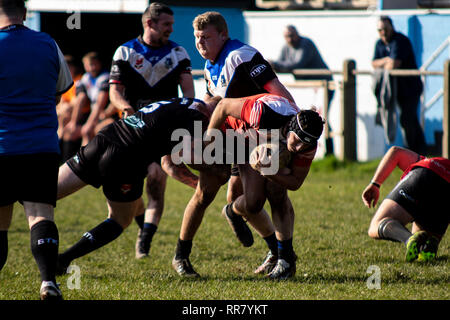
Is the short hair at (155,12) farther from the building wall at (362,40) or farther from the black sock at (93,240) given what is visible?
the building wall at (362,40)

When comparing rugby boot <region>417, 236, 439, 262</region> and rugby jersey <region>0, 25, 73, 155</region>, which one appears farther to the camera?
rugby boot <region>417, 236, 439, 262</region>

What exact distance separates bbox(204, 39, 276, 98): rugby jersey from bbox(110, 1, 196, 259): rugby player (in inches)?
49.3

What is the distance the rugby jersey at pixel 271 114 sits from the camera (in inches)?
217

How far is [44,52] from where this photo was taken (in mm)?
5098

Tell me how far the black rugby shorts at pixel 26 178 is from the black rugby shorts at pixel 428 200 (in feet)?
10.2

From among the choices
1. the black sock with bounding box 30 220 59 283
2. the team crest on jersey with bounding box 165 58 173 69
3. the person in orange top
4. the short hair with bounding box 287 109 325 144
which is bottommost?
the person in orange top

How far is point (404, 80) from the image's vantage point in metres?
12.0

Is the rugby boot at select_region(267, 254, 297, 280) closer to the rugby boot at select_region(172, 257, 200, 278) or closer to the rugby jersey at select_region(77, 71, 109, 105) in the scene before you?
the rugby boot at select_region(172, 257, 200, 278)

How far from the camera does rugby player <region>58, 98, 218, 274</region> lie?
19.3ft

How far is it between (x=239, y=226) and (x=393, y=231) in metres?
1.35

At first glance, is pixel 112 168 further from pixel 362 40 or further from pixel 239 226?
pixel 362 40

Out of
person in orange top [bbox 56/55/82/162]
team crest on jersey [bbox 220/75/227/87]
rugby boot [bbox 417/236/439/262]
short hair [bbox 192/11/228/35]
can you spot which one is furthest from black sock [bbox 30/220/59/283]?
person in orange top [bbox 56/55/82/162]

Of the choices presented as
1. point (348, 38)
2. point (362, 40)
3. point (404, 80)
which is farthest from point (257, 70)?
point (348, 38)

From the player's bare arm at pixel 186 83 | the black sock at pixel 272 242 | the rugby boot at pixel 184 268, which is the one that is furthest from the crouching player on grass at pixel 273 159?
the player's bare arm at pixel 186 83
